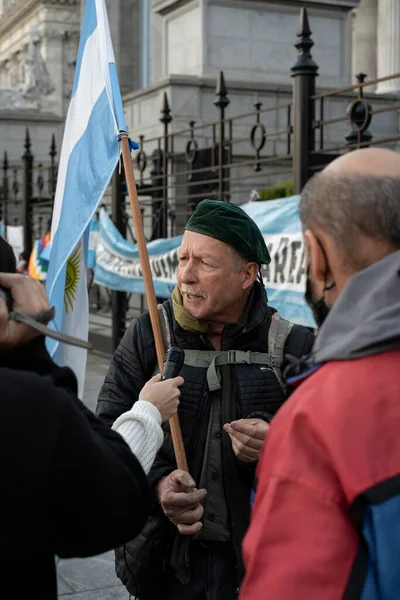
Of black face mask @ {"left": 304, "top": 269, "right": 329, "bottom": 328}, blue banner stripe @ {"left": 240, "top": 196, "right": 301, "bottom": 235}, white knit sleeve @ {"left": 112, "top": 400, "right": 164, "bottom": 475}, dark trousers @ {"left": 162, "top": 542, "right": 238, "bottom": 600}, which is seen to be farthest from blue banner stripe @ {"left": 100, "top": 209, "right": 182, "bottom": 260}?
black face mask @ {"left": 304, "top": 269, "right": 329, "bottom": 328}

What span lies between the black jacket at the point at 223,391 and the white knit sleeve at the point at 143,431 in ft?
1.66

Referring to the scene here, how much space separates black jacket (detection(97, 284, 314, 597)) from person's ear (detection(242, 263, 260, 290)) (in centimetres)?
8

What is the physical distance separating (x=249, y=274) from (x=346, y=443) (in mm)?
1605

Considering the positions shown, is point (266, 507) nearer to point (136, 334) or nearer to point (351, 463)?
point (351, 463)

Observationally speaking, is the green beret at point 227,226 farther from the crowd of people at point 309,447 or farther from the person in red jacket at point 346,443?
the person in red jacket at point 346,443

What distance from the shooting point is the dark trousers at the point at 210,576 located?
9.75 feet

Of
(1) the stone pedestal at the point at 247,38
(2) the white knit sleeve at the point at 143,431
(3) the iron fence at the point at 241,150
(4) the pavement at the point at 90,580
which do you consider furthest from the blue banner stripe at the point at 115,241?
(2) the white knit sleeve at the point at 143,431

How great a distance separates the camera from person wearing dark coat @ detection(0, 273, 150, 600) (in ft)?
5.82

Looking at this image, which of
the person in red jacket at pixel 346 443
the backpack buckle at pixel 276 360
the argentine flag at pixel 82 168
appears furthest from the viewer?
the argentine flag at pixel 82 168

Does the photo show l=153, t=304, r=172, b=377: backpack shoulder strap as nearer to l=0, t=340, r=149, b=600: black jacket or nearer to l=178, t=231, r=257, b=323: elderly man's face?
l=178, t=231, r=257, b=323: elderly man's face

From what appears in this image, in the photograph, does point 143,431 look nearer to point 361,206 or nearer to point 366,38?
point 361,206

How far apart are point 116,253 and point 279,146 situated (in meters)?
3.99

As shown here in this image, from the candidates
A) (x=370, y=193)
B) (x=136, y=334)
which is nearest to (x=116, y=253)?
(x=136, y=334)

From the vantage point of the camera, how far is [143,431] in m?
2.52
